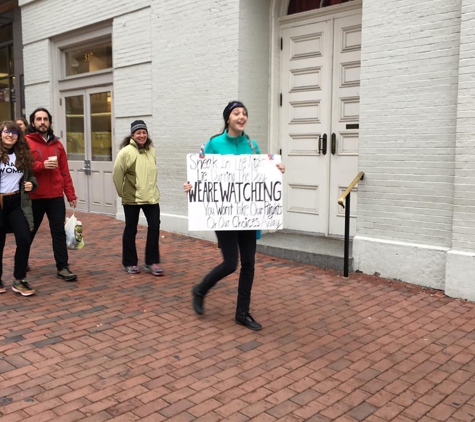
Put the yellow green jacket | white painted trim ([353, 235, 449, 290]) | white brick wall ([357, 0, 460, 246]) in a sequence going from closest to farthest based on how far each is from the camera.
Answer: white brick wall ([357, 0, 460, 246]) → white painted trim ([353, 235, 449, 290]) → the yellow green jacket

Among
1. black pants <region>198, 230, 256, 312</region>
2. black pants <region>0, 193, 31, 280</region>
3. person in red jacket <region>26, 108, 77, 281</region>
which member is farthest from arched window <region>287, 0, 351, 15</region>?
black pants <region>0, 193, 31, 280</region>

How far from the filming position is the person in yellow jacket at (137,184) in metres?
6.07

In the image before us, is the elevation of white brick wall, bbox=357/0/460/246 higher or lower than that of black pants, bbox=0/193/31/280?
higher

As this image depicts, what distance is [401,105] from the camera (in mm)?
5863

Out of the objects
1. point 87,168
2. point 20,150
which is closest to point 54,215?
point 20,150

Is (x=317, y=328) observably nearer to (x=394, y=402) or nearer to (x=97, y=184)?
(x=394, y=402)

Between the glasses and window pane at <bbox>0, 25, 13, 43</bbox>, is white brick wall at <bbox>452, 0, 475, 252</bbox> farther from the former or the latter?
window pane at <bbox>0, 25, 13, 43</bbox>

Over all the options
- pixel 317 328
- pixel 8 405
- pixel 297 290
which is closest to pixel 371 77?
pixel 297 290

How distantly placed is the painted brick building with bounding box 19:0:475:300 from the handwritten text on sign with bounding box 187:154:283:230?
2.04 metres

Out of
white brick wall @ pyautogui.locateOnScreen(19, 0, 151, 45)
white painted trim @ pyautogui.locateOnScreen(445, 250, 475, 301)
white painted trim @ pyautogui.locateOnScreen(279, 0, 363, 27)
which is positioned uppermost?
white brick wall @ pyautogui.locateOnScreen(19, 0, 151, 45)

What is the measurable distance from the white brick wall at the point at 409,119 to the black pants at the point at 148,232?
2456 millimetres

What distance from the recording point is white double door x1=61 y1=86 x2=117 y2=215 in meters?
10.8

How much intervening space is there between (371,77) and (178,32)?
3.78m

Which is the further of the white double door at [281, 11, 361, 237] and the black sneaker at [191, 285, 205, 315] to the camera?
the white double door at [281, 11, 361, 237]
